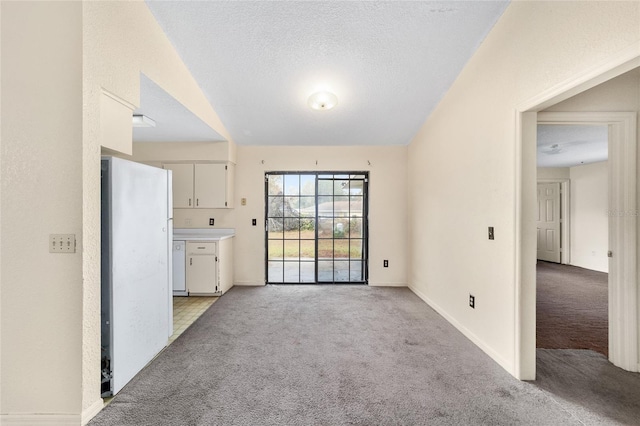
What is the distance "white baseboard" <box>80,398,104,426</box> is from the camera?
58.9 inches

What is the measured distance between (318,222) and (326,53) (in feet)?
8.35

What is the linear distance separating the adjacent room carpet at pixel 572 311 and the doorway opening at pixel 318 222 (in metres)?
2.35

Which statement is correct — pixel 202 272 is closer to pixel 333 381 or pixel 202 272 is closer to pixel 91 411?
pixel 91 411

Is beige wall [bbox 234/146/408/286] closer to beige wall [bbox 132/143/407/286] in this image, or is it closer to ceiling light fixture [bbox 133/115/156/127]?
beige wall [bbox 132/143/407/286]

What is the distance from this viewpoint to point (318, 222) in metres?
4.36

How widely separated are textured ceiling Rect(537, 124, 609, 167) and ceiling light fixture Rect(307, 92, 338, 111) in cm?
272

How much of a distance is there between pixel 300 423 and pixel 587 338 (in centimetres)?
290

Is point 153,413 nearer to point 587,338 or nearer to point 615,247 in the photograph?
point 615,247

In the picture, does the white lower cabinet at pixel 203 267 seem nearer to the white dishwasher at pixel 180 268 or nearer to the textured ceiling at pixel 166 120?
the white dishwasher at pixel 180 268

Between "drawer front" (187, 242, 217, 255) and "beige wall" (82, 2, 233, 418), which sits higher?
"beige wall" (82, 2, 233, 418)

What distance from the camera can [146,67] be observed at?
79.2 inches

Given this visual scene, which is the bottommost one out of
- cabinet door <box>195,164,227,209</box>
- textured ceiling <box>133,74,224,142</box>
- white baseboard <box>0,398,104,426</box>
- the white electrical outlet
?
white baseboard <box>0,398,104,426</box>

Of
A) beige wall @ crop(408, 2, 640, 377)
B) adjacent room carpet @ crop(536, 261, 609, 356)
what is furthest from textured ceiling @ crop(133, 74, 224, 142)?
adjacent room carpet @ crop(536, 261, 609, 356)

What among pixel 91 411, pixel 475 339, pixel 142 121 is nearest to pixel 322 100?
pixel 142 121
